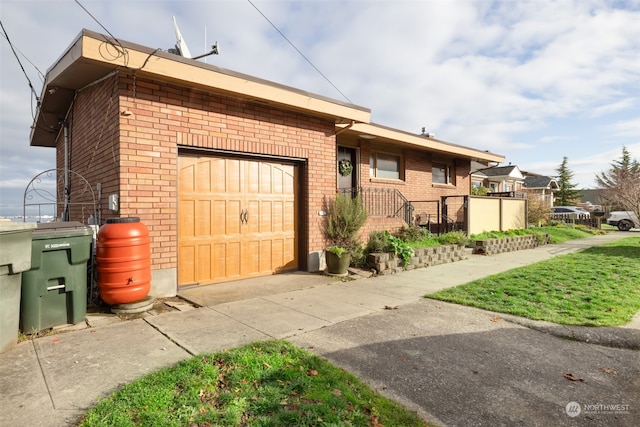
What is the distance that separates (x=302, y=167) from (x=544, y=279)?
5436 millimetres

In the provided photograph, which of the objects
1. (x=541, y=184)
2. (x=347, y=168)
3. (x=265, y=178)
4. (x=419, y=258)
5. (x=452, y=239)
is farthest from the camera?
(x=541, y=184)

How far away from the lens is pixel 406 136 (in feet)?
36.9

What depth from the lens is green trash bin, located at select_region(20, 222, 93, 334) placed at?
383 centimetres

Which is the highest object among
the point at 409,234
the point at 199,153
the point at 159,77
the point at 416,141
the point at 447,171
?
the point at 416,141

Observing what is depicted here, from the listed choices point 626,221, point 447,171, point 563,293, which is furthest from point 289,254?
point 626,221

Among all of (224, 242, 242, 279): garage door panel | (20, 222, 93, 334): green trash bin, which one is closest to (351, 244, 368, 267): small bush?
(224, 242, 242, 279): garage door panel

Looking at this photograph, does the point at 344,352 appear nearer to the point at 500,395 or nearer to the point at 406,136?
the point at 500,395

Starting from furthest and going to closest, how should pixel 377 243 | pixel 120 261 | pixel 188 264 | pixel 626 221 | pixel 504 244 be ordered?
pixel 626 221 → pixel 504 244 → pixel 377 243 → pixel 188 264 → pixel 120 261

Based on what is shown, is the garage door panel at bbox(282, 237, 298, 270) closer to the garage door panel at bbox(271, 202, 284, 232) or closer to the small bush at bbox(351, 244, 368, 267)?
the garage door panel at bbox(271, 202, 284, 232)

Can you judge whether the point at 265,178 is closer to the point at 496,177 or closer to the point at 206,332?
the point at 206,332

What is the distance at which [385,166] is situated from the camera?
1195 cm

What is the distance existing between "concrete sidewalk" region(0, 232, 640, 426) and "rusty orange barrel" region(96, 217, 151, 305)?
346 mm

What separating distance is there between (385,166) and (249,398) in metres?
10.3

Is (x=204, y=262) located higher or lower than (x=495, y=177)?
lower
